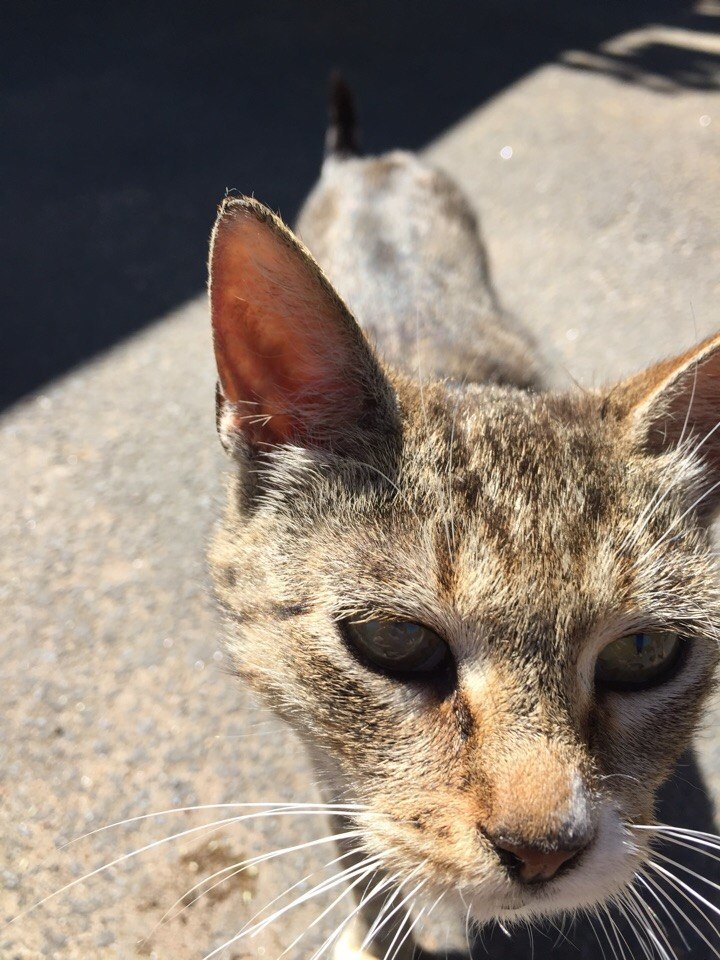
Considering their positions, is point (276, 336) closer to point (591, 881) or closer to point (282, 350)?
point (282, 350)

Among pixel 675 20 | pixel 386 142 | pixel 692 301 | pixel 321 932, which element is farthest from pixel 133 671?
pixel 675 20

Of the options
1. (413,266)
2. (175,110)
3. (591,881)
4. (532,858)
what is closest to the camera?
(532,858)

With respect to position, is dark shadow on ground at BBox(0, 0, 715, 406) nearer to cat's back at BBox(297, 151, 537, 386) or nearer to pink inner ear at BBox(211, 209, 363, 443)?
cat's back at BBox(297, 151, 537, 386)

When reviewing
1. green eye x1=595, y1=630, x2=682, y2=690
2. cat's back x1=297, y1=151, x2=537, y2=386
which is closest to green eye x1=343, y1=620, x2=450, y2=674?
green eye x1=595, y1=630, x2=682, y2=690

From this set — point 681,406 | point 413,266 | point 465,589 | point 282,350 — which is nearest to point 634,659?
point 465,589

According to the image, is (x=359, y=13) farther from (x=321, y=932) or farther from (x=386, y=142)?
(x=321, y=932)

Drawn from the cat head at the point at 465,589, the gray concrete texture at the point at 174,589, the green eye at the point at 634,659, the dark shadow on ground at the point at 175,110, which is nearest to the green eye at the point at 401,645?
the cat head at the point at 465,589

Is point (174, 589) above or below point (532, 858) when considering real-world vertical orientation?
below
